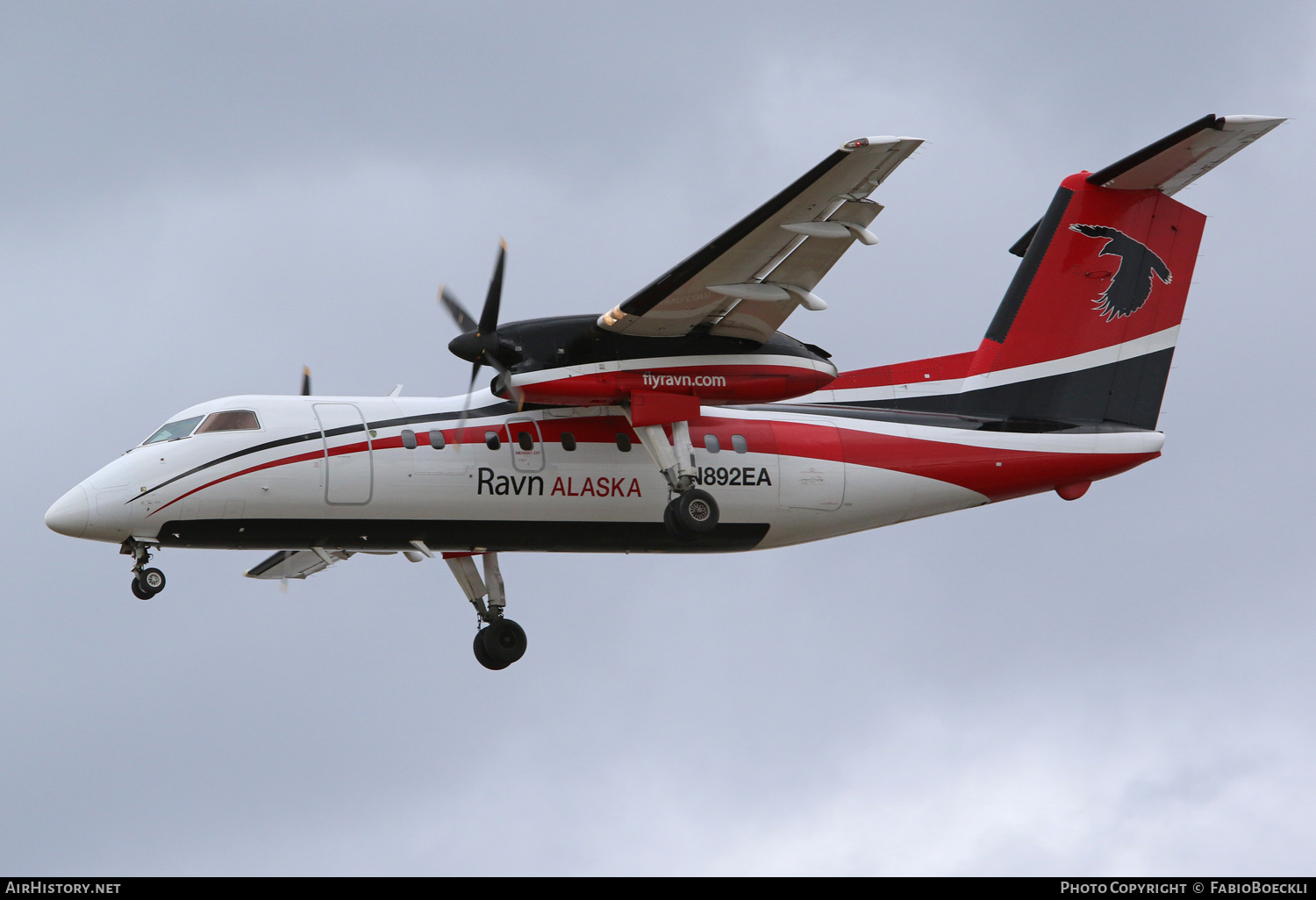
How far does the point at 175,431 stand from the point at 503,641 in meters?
5.11

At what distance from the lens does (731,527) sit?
18.8 metres

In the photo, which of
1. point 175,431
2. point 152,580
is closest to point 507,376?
point 175,431

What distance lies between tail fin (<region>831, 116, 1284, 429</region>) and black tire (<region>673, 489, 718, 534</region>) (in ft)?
11.4

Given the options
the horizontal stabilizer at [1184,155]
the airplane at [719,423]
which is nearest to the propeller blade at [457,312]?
Result: the airplane at [719,423]

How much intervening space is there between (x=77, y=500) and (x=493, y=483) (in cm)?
453

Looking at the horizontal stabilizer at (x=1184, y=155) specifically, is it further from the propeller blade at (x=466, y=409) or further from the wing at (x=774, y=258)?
the propeller blade at (x=466, y=409)

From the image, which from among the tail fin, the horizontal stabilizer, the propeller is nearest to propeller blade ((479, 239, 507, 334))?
the propeller

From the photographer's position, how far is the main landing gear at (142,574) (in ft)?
54.2

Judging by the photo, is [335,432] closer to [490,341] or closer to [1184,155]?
[490,341]

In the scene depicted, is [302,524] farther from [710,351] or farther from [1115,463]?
[1115,463]

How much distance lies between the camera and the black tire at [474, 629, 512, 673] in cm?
1977

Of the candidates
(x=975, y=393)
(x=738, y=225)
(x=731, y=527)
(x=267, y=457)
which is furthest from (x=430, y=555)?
(x=975, y=393)

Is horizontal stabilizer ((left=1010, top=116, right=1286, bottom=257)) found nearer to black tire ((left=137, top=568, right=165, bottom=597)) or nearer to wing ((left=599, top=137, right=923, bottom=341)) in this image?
wing ((left=599, top=137, right=923, bottom=341))
